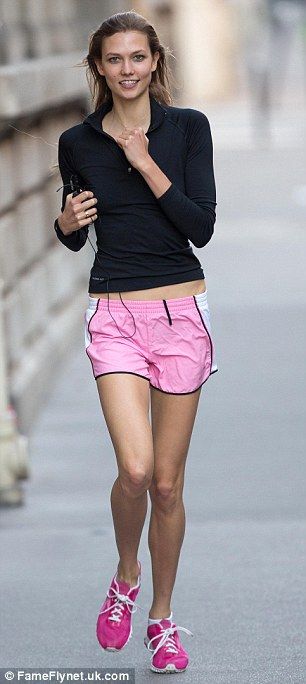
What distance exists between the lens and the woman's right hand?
4.65 metres

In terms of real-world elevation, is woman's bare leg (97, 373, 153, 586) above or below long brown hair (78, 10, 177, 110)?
below

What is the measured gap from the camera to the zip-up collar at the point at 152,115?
4.72 m

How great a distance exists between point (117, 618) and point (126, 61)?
5.31ft

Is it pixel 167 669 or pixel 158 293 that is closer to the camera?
pixel 158 293

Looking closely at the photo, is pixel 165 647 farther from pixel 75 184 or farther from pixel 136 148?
pixel 136 148

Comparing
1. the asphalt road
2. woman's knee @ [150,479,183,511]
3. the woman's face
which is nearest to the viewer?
the woman's face

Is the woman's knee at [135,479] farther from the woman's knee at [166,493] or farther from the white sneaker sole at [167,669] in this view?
the white sneaker sole at [167,669]

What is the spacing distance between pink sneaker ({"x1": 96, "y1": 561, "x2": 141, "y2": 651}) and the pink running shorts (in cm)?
63

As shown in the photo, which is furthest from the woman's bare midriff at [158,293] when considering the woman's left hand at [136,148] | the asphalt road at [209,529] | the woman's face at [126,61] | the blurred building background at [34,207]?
the asphalt road at [209,529]

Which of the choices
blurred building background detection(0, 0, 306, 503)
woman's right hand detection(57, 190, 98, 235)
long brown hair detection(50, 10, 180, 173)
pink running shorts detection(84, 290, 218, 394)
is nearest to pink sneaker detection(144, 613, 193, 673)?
pink running shorts detection(84, 290, 218, 394)

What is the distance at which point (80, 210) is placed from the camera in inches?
183

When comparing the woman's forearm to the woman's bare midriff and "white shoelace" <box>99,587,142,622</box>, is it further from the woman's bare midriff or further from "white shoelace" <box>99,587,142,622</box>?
"white shoelace" <box>99,587,142,622</box>

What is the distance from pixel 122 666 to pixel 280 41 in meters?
50.9

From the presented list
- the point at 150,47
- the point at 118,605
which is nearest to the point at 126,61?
the point at 150,47
